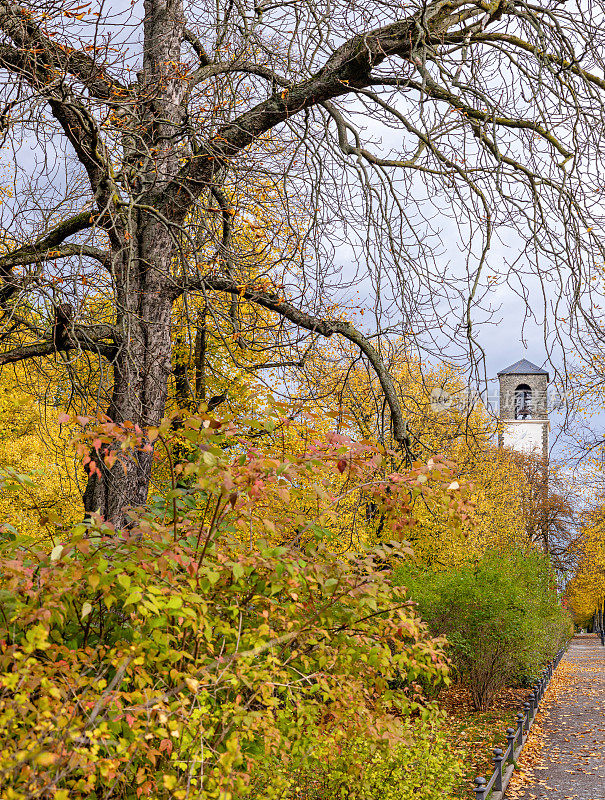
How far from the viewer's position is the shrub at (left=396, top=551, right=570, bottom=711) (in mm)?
12109

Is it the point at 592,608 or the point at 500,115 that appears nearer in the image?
the point at 500,115

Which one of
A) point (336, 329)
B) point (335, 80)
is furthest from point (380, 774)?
point (335, 80)

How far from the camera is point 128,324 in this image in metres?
5.18

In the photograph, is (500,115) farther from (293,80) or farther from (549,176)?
(293,80)

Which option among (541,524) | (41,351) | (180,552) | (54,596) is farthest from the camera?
(541,524)

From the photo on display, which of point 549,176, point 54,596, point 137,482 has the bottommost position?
point 54,596

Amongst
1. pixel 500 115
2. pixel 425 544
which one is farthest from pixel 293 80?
pixel 425 544

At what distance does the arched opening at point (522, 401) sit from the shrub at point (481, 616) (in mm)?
40522

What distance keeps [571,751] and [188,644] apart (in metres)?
10.1

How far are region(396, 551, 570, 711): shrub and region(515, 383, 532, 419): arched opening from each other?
40522mm

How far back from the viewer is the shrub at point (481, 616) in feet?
39.7

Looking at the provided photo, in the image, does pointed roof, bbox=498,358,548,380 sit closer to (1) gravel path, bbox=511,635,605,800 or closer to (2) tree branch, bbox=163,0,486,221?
(1) gravel path, bbox=511,635,605,800

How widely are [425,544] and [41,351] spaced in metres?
12.8

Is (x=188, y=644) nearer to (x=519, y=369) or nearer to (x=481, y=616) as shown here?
(x=481, y=616)
